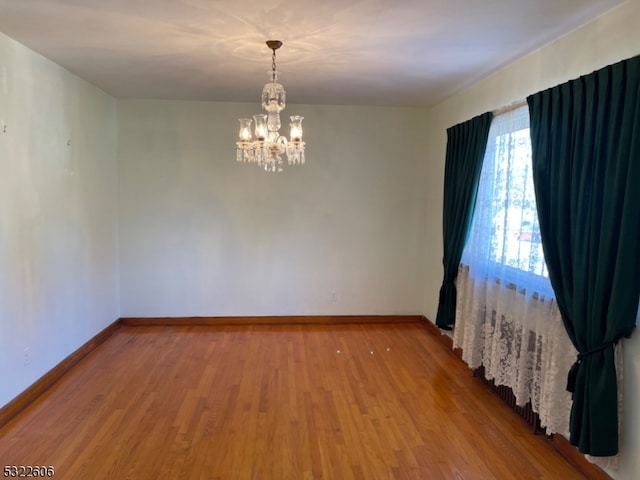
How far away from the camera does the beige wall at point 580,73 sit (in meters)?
2.16

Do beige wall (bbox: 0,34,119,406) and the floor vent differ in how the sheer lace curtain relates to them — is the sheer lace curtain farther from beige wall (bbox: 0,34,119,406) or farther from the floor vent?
beige wall (bbox: 0,34,119,406)

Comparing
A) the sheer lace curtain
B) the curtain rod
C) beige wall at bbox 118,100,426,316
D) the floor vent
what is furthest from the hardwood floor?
the curtain rod

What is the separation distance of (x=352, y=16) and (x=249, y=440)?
2.64 meters

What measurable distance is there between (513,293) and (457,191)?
1261mm

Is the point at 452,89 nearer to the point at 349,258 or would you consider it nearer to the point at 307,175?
the point at 307,175

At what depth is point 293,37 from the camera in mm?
2736

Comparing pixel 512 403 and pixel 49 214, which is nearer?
pixel 512 403

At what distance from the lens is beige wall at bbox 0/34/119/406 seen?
9.71ft

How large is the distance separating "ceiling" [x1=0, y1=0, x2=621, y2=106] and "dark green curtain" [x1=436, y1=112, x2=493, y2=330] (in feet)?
1.52

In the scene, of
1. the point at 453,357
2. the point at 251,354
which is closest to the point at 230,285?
the point at 251,354

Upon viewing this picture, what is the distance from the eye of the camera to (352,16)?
2.41 m

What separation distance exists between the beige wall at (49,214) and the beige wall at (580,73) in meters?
3.58

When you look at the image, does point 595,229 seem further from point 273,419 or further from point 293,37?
point 273,419

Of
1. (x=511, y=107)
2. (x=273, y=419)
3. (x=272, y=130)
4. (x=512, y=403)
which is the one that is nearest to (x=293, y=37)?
(x=272, y=130)
